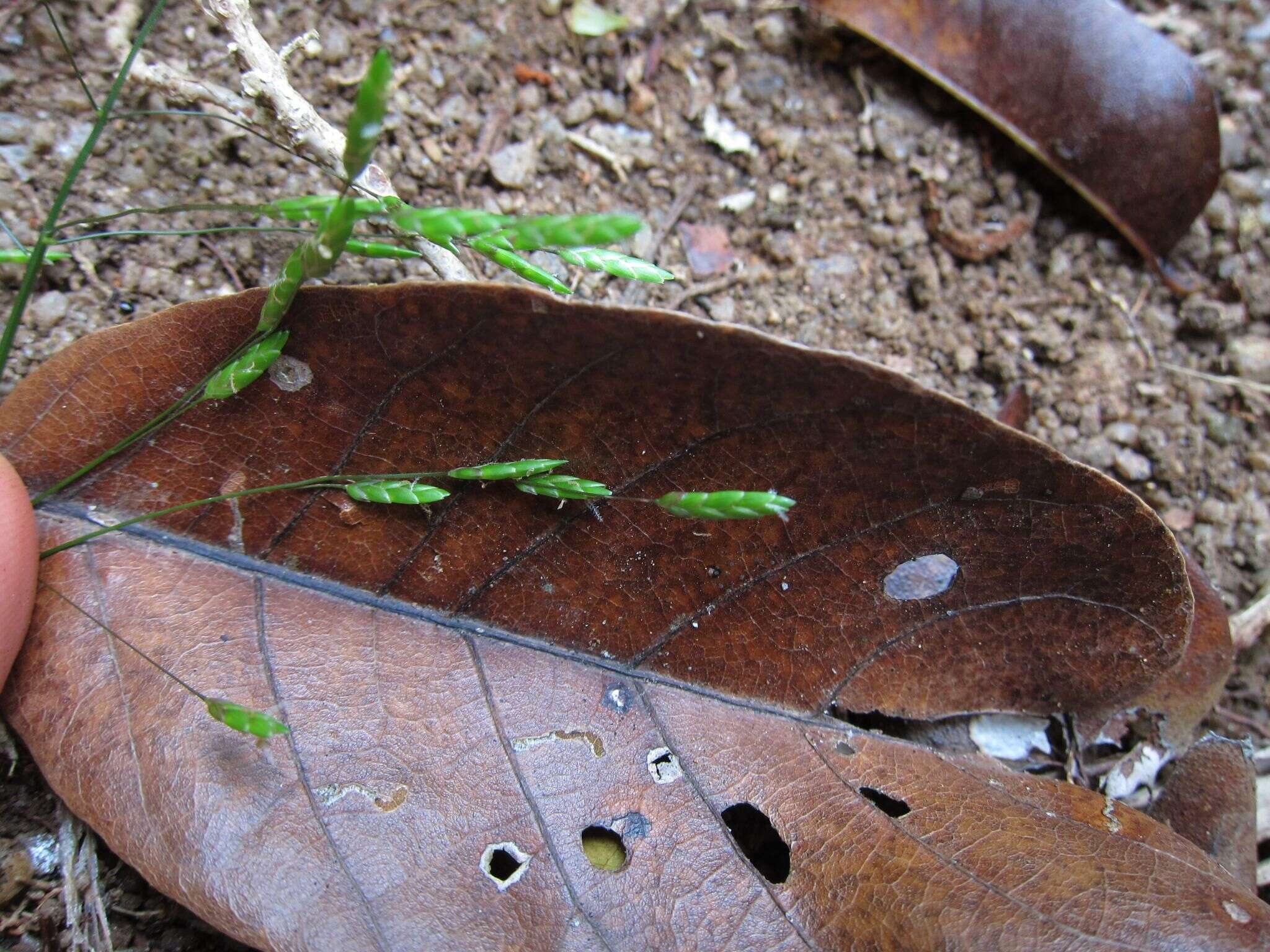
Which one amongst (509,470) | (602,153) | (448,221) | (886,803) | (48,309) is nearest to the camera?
(448,221)

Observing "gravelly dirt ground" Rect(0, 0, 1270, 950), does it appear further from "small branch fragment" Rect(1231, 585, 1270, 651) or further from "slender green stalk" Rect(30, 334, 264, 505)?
"slender green stalk" Rect(30, 334, 264, 505)

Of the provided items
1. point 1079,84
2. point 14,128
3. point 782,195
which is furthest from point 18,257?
point 1079,84

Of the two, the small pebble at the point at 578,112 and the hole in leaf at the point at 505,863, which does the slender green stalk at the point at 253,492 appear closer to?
the hole in leaf at the point at 505,863

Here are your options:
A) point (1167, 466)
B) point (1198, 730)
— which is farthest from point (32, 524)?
point (1167, 466)

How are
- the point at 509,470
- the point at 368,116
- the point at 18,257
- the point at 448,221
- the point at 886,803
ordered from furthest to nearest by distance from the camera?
the point at 18,257, the point at 886,803, the point at 509,470, the point at 448,221, the point at 368,116

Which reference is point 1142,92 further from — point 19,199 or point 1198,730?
point 19,199

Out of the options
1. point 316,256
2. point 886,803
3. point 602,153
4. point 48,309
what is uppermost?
point 316,256

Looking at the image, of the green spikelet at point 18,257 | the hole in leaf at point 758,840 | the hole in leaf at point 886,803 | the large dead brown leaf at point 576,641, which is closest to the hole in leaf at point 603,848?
the large dead brown leaf at point 576,641

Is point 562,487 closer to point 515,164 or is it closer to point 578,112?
point 515,164
